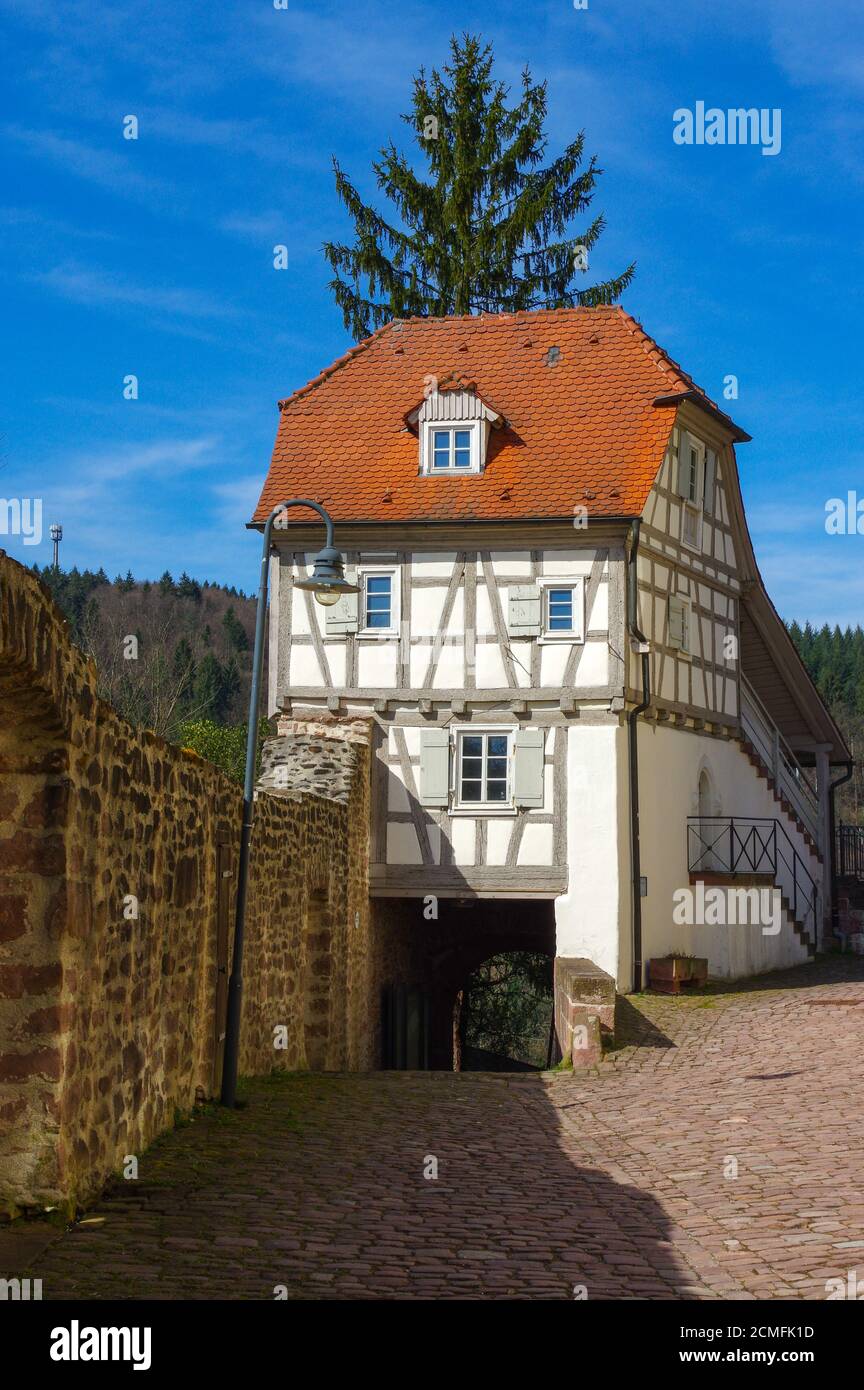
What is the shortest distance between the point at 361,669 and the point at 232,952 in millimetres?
10659

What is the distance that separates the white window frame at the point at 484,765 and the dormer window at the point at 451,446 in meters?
3.74

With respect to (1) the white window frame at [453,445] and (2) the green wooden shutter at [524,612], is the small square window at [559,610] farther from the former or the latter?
(1) the white window frame at [453,445]

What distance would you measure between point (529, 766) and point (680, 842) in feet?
10.2

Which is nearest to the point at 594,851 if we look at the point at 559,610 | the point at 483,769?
the point at 483,769

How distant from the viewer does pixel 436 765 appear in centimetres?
2092

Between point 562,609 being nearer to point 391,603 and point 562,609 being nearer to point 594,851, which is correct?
point 391,603

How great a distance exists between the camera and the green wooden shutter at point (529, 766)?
20516mm

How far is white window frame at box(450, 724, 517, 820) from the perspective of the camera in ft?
68.0

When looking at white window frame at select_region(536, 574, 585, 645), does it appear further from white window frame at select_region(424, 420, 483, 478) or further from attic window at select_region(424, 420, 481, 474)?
attic window at select_region(424, 420, 481, 474)

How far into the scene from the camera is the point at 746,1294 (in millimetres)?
5809

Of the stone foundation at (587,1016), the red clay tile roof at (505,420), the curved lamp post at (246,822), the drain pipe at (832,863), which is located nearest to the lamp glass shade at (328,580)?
the curved lamp post at (246,822)

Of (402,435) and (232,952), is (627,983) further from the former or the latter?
(232,952)
